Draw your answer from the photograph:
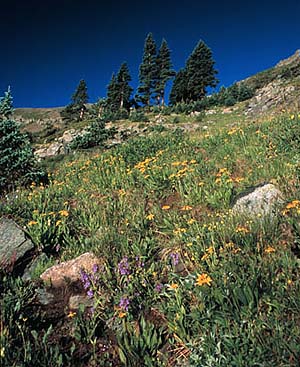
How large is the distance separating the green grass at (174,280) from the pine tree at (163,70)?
46388mm

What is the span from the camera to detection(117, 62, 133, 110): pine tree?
5361cm

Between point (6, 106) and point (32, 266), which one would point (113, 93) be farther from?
point (32, 266)

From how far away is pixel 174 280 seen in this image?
3.34 metres

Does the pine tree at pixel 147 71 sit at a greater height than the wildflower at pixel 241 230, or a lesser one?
greater

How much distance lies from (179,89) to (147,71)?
6.25 m

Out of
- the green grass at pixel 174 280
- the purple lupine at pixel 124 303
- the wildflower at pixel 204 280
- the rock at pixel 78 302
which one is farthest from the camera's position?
the rock at pixel 78 302

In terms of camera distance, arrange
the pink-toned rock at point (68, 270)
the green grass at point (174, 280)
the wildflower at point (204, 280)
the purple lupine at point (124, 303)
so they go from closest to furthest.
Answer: the green grass at point (174, 280) < the wildflower at point (204, 280) < the purple lupine at point (124, 303) < the pink-toned rock at point (68, 270)

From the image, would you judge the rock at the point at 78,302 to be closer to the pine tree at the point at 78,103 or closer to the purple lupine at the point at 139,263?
the purple lupine at the point at 139,263

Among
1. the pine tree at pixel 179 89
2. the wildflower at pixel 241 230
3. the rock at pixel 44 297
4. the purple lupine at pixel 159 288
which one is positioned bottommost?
the purple lupine at pixel 159 288

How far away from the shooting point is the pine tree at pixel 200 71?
4794 centimetres

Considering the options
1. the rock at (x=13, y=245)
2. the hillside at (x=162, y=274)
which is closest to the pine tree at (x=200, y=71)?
the hillside at (x=162, y=274)

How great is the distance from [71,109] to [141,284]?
197 feet

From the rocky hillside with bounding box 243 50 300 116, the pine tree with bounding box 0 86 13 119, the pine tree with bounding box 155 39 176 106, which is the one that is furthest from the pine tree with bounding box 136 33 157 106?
the pine tree with bounding box 0 86 13 119

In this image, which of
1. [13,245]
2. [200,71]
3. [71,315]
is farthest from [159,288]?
[200,71]
